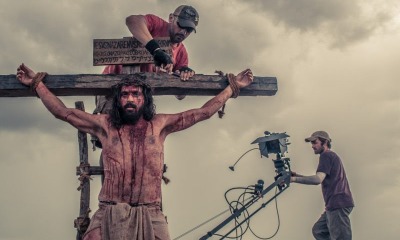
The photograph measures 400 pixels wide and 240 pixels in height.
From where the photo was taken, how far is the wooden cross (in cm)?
611

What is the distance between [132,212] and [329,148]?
17.0ft

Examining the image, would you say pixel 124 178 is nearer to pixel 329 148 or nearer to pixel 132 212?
pixel 132 212

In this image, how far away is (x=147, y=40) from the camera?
20.8 ft

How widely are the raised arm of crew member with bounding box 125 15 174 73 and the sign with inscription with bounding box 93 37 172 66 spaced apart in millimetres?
128

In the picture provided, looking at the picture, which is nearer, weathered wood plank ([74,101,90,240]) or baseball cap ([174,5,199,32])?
weathered wood plank ([74,101,90,240])

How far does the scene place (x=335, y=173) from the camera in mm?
9164

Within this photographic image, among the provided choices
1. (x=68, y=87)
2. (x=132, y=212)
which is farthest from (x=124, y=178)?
(x=68, y=87)

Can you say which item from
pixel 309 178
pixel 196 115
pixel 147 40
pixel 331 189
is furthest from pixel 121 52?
pixel 331 189

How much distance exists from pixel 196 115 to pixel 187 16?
55.8 inches

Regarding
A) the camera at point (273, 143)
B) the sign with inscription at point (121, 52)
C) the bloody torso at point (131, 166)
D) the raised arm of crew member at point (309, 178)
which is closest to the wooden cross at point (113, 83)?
the sign with inscription at point (121, 52)

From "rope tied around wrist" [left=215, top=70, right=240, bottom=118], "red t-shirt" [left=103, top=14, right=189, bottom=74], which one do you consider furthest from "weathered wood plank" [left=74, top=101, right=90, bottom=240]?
"rope tied around wrist" [left=215, top=70, right=240, bottom=118]

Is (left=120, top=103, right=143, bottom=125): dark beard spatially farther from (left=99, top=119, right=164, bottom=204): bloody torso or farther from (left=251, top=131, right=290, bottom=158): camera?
(left=251, top=131, right=290, bottom=158): camera

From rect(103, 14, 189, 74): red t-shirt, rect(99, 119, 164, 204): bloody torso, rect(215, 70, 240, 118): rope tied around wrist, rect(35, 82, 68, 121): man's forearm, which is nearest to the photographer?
rect(99, 119, 164, 204): bloody torso

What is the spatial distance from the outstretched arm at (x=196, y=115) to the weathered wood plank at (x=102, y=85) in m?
0.15
